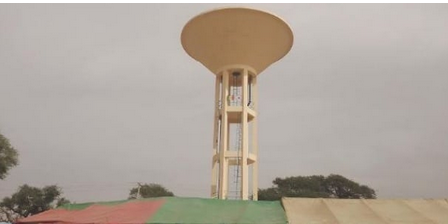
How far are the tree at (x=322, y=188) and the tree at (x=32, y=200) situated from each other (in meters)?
18.9

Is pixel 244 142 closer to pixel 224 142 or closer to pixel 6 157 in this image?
pixel 224 142

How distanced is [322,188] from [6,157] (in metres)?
28.6

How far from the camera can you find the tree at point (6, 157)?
88.3ft

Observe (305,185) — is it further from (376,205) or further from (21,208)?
(376,205)

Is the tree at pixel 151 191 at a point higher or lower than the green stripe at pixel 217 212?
higher

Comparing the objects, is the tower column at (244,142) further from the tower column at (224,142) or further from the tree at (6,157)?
the tree at (6,157)

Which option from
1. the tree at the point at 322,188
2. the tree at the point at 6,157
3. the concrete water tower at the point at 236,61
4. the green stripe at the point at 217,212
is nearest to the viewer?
the green stripe at the point at 217,212

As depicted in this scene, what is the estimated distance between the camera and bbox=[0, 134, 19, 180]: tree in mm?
26919

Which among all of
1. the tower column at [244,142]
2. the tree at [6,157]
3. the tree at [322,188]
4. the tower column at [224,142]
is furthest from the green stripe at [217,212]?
the tree at [322,188]

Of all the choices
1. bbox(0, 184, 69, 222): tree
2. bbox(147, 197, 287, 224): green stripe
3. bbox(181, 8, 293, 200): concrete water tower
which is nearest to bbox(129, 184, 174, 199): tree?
bbox(0, 184, 69, 222): tree

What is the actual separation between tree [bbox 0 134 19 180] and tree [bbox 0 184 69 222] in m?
5.97

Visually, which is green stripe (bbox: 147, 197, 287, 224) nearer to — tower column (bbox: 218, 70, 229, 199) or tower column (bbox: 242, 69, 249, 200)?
tower column (bbox: 242, 69, 249, 200)

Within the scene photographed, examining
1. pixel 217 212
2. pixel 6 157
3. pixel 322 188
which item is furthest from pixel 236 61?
pixel 322 188

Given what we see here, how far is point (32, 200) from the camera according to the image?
3306cm
